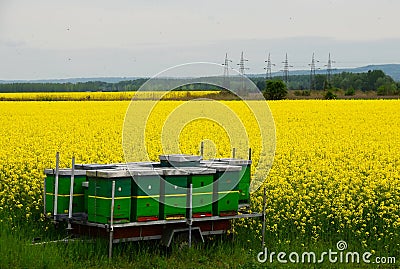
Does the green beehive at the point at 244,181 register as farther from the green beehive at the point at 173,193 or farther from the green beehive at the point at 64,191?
the green beehive at the point at 64,191

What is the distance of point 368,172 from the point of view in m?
16.4

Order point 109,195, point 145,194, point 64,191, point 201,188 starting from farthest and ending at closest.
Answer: point 64,191 → point 201,188 → point 145,194 → point 109,195

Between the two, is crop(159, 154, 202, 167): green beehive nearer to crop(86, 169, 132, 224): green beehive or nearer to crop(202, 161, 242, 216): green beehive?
crop(202, 161, 242, 216): green beehive

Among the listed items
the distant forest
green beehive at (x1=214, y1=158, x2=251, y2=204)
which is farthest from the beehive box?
the distant forest

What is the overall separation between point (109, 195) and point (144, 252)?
3.87 ft

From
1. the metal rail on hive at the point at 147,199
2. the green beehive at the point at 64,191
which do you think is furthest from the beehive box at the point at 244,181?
the green beehive at the point at 64,191

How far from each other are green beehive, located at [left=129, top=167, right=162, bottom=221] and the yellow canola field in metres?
2.67

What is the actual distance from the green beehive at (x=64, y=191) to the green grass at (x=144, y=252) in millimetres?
585

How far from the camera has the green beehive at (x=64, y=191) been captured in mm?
11023

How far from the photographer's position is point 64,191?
11.0 meters

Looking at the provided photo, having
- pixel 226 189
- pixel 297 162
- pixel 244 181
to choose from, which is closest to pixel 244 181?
pixel 244 181

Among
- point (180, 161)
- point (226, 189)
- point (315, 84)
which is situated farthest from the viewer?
point (315, 84)

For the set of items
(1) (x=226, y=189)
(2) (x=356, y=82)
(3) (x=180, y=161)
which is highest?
(2) (x=356, y=82)

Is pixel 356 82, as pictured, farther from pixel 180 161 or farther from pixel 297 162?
pixel 180 161
